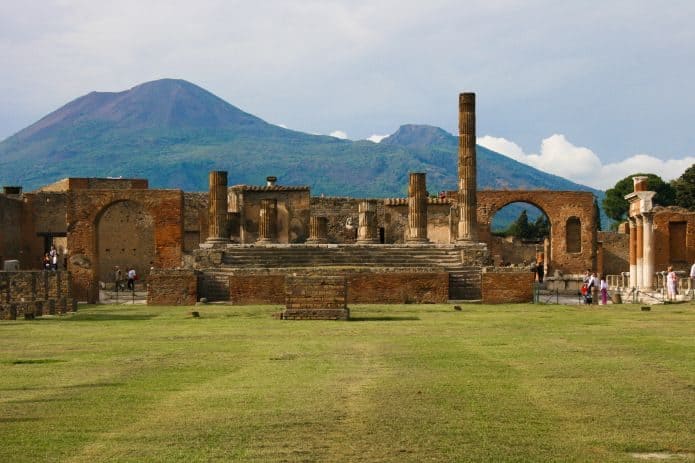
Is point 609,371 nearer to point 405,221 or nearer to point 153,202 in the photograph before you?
point 153,202

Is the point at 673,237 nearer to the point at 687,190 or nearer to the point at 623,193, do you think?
the point at 687,190

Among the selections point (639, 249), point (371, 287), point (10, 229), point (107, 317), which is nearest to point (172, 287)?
point (371, 287)

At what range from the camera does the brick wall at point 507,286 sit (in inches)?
1302

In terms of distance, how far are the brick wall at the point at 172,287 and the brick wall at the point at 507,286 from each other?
8.58 metres

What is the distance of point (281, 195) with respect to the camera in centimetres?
5262

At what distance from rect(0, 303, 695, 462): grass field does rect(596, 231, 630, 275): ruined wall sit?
48.7 meters

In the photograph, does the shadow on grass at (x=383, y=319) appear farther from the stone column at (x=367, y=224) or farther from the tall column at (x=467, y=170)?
the stone column at (x=367, y=224)

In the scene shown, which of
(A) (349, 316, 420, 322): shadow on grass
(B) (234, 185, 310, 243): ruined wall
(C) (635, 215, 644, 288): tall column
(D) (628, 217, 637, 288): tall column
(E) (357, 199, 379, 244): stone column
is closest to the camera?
(A) (349, 316, 420, 322): shadow on grass

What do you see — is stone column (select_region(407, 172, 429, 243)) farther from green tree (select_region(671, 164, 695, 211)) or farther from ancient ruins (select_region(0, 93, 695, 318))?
green tree (select_region(671, 164, 695, 211))

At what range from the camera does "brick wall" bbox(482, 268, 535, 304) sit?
108ft

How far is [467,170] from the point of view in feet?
136

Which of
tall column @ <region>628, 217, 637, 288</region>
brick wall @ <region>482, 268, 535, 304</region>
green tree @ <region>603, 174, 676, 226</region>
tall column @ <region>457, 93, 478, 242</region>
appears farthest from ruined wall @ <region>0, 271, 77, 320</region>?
green tree @ <region>603, 174, 676, 226</region>

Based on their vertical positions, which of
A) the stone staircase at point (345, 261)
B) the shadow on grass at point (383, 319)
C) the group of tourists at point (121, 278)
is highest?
the stone staircase at point (345, 261)

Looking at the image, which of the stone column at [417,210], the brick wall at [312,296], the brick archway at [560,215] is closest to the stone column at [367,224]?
the stone column at [417,210]
